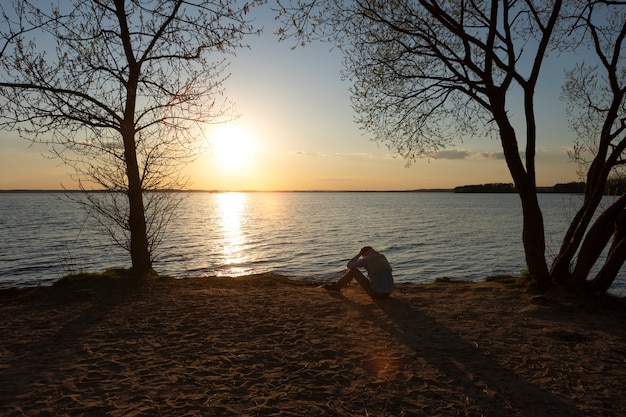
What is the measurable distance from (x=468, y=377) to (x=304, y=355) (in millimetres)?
2625

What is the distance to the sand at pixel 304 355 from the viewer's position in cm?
551

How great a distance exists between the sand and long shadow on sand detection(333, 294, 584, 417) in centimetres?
3

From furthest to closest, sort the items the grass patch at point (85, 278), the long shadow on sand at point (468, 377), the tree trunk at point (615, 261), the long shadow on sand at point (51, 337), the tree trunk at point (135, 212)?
the tree trunk at point (135, 212) < the grass patch at point (85, 278) < the tree trunk at point (615, 261) < the long shadow on sand at point (51, 337) < the long shadow on sand at point (468, 377)

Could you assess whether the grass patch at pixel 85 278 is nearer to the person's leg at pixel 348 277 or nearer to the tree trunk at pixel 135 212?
the tree trunk at pixel 135 212

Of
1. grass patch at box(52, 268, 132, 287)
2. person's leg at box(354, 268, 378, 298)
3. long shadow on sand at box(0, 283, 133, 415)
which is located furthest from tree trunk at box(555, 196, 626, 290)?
grass patch at box(52, 268, 132, 287)

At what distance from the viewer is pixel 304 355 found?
7164 millimetres

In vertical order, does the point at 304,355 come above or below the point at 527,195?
below

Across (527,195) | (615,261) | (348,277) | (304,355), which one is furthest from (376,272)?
(615,261)

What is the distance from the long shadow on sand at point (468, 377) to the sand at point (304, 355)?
0.03 metres

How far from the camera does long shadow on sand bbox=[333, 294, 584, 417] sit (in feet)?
17.9

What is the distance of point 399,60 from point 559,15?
483cm

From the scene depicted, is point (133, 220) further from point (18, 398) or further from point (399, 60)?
point (399, 60)

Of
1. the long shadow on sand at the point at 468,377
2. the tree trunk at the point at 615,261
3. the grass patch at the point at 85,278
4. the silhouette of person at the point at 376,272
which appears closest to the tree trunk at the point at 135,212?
the grass patch at the point at 85,278

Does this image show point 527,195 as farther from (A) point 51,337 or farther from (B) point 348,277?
(A) point 51,337
